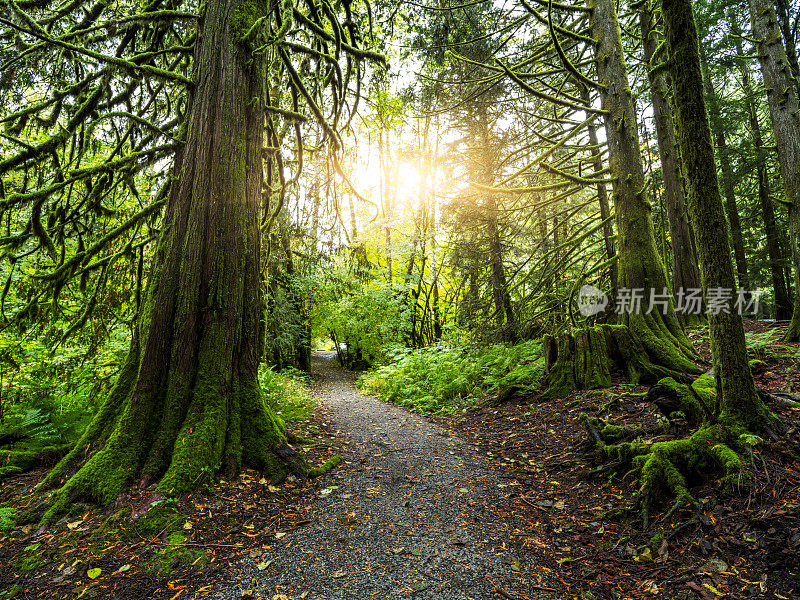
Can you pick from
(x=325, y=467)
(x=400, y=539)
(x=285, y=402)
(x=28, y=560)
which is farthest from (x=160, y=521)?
(x=285, y=402)

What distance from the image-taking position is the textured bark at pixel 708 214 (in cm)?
287

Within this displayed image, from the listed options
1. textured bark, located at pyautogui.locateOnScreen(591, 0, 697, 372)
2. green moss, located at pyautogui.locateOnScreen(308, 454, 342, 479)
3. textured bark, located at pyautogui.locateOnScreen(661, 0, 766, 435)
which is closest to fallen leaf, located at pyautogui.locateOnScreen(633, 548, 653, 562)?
textured bark, located at pyautogui.locateOnScreen(661, 0, 766, 435)

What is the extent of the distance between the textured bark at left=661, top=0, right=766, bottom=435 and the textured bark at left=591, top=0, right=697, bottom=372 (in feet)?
9.23

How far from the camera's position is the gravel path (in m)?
2.33

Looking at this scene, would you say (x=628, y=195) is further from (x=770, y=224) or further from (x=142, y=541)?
(x=770, y=224)

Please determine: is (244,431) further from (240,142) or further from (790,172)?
(790,172)

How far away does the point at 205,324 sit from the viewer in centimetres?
386

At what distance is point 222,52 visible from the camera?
163 inches

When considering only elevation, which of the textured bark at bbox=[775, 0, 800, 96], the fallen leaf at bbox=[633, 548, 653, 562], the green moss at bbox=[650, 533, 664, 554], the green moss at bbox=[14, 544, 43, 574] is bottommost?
the fallen leaf at bbox=[633, 548, 653, 562]

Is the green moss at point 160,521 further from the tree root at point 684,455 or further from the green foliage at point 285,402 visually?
the tree root at point 684,455

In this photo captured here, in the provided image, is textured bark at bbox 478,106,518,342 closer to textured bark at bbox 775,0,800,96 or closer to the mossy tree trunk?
the mossy tree trunk

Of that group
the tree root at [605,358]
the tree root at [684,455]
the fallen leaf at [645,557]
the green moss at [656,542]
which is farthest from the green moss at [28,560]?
the tree root at [605,358]

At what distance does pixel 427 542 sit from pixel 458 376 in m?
6.11

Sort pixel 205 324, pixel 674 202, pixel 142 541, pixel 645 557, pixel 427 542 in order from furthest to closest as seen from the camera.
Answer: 1. pixel 674 202
2. pixel 205 324
3. pixel 427 542
4. pixel 142 541
5. pixel 645 557
